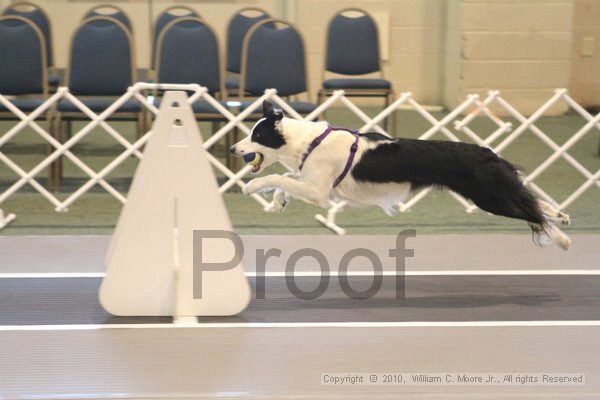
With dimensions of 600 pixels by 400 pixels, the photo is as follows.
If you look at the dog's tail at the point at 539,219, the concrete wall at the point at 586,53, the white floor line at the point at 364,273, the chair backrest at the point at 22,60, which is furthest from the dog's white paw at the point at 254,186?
the concrete wall at the point at 586,53

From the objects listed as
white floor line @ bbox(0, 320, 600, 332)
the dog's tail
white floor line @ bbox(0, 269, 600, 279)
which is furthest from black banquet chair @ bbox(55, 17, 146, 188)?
the dog's tail

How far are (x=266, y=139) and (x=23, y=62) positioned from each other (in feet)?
9.58

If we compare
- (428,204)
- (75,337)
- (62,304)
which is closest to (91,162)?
(428,204)

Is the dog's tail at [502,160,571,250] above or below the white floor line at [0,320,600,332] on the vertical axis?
above

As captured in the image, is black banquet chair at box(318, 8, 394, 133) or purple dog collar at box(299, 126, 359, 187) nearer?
purple dog collar at box(299, 126, 359, 187)

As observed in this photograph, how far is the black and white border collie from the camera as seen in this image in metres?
4.08

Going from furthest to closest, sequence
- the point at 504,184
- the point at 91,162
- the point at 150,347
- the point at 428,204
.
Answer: the point at 91,162 < the point at 428,204 < the point at 504,184 < the point at 150,347

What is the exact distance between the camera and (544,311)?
3.95m

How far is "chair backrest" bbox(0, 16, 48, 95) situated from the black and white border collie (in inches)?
110

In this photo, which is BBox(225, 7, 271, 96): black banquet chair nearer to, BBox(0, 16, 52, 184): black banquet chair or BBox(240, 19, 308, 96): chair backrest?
BBox(240, 19, 308, 96): chair backrest

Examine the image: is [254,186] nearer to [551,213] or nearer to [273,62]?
[551,213]

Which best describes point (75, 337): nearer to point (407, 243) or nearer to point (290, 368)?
point (290, 368)

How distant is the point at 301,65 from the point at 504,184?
2.77 meters

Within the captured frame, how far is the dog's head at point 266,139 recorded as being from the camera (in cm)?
409
